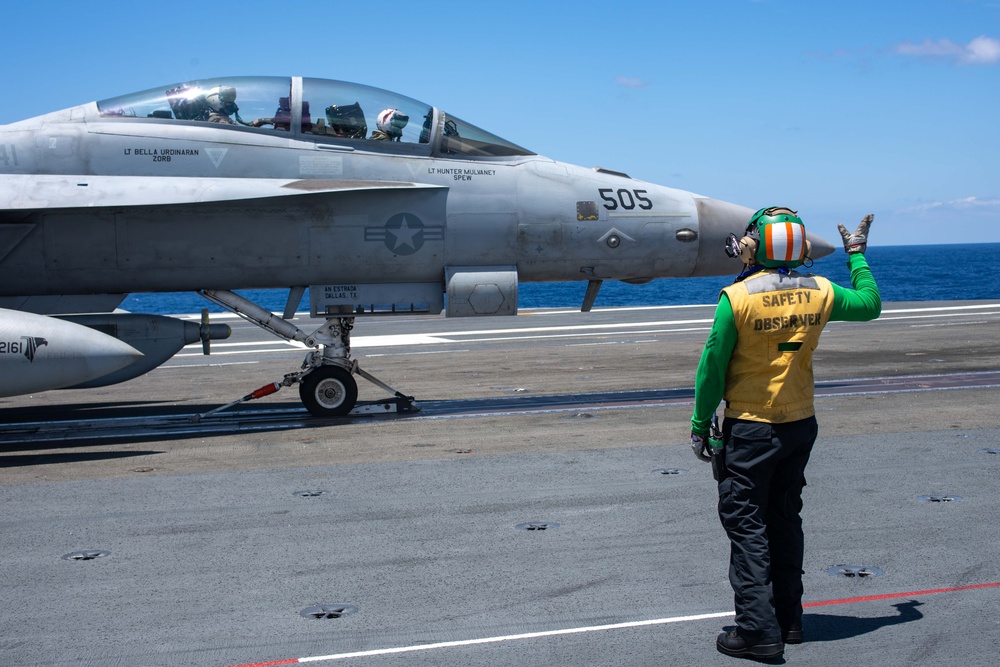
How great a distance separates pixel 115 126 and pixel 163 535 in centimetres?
635

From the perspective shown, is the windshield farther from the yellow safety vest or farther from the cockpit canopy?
the yellow safety vest

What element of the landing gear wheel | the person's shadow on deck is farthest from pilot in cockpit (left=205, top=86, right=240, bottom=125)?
the person's shadow on deck

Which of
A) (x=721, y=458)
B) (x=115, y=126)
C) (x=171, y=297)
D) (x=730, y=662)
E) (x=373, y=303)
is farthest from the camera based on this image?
(x=171, y=297)

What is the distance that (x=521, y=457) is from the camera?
9.40 meters

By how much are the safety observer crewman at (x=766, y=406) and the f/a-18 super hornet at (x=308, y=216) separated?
23.4 ft

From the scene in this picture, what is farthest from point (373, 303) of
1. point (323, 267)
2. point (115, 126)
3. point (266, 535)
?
point (266, 535)

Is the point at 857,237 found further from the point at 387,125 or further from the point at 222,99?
the point at 222,99

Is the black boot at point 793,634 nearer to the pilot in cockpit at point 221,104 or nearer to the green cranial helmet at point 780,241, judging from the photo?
the green cranial helmet at point 780,241

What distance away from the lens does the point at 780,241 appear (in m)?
5.08

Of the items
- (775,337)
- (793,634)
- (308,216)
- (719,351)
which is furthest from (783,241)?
(308,216)

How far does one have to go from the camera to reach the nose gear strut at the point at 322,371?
477 inches

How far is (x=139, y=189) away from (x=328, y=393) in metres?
3.23

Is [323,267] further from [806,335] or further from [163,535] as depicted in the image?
[806,335]

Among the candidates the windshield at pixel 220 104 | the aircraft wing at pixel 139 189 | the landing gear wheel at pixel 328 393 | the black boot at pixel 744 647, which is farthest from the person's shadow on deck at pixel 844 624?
the windshield at pixel 220 104
